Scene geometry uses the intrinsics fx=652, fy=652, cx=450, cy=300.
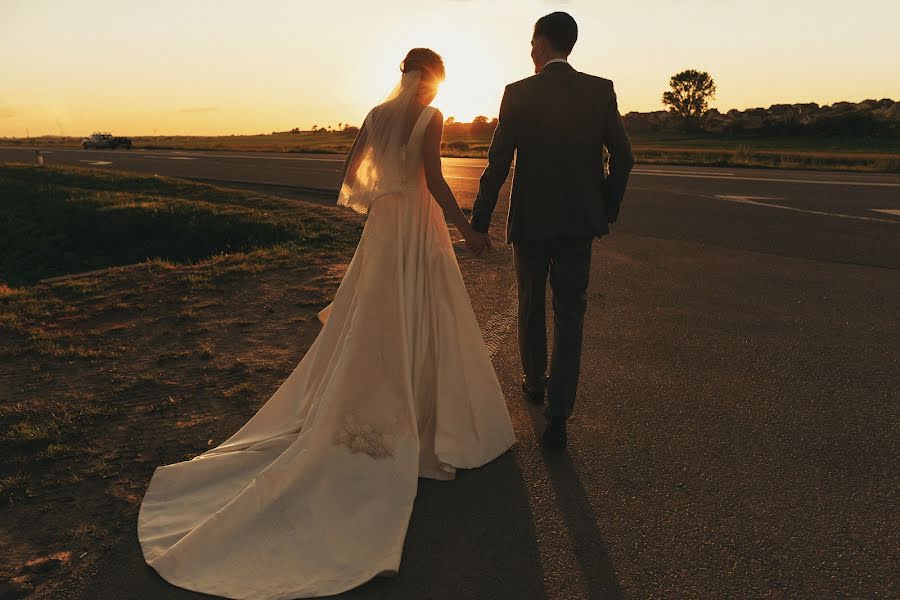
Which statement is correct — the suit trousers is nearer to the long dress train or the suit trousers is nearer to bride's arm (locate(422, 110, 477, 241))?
the long dress train

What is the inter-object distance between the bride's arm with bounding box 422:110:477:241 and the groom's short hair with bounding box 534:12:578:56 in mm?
719

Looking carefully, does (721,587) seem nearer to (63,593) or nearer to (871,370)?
(63,593)

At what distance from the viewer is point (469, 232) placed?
12.2ft

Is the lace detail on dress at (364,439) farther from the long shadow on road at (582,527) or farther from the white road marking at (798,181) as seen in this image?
the white road marking at (798,181)

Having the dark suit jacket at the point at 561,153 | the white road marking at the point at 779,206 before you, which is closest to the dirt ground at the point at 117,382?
the dark suit jacket at the point at 561,153

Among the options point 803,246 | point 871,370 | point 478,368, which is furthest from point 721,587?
point 803,246

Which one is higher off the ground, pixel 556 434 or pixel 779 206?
pixel 779 206

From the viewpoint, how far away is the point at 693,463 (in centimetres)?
345

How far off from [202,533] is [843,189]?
50.6ft

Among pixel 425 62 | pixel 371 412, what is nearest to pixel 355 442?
pixel 371 412

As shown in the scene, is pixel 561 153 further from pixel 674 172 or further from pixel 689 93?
pixel 689 93

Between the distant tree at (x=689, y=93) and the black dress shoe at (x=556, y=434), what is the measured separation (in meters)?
88.0

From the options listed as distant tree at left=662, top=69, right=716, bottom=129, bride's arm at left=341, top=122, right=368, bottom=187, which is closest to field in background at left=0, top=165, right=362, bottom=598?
bride's arm at left=341, top=122, right=368, bottom=187

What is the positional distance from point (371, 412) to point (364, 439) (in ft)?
0.46
